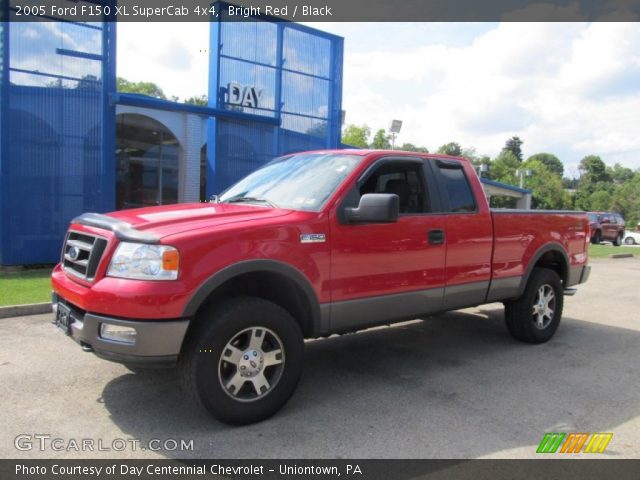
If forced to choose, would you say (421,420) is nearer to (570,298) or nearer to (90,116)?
(570,298)

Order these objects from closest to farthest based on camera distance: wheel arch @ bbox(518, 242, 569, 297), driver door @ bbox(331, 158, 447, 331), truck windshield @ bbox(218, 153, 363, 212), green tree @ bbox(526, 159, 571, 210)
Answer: driver door @ bbox(331, 158, 447, 331) < truck windshield @ bbox(218, 153, 363, 212) < wheel arch @ bbox(518, 242, 569, 297) < green tree @ bbox(526, 159, 571, 210)

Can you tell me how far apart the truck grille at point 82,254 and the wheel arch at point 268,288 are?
0.75 meters

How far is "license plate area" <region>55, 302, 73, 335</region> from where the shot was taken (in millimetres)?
3727

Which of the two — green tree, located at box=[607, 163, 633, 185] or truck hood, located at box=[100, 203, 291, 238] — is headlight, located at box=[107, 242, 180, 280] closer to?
truck hood, located at box=[100, 203, 291, 238]

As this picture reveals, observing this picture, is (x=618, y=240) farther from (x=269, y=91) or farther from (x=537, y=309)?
(x=537, y=309)

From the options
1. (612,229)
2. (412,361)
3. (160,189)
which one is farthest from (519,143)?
(412,361)

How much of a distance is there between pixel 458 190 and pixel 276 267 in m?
2.35

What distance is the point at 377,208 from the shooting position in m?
4.01

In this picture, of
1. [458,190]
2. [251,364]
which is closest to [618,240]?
[458,190]

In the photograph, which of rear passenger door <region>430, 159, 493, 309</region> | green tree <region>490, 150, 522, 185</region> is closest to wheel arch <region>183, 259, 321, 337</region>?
rear passenger door <region>430, 159, 493, 309</region>

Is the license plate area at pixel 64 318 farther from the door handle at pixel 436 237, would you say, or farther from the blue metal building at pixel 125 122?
the blue metal building at pixel 125 122

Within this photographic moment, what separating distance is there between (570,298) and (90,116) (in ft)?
31.9

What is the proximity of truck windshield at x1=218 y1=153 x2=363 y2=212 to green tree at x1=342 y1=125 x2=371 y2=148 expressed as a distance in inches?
2092

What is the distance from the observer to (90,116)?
1083cm
